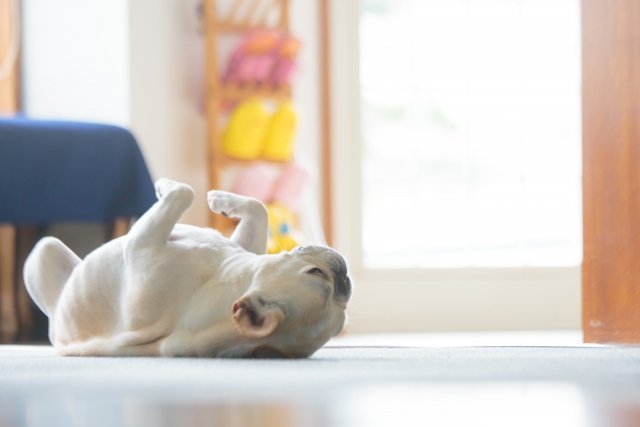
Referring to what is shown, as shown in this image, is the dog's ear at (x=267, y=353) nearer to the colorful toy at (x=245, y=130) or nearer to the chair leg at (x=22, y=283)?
the chair leg at (x=22, y=283)

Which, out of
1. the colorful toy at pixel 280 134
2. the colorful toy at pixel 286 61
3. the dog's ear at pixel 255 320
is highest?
the colorful toy at pixel 286 61

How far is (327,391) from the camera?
0.89 metres

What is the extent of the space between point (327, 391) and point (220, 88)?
277 centimetres

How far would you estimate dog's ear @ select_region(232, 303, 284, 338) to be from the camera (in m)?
1.13

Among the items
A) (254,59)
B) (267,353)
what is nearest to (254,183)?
(254,59)

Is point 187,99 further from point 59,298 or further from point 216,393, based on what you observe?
point 216,393

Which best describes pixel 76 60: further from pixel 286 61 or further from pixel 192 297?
pixel 192 297

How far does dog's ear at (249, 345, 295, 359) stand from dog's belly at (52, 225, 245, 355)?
8 centimetres

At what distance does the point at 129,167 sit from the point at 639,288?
1708 millimetres

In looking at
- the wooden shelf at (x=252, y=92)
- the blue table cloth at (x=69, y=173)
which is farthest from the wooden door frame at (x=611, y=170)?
the wooden shelf at (x=252, y=92)

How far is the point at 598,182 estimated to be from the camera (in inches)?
73.1

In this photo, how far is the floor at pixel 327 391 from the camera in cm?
72

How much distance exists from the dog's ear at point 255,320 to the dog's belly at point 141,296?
7cm

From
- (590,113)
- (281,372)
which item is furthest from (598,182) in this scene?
(281,372)
